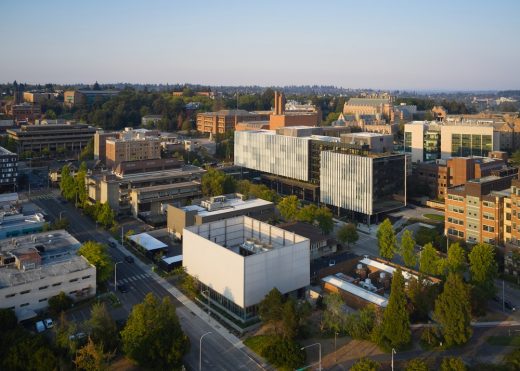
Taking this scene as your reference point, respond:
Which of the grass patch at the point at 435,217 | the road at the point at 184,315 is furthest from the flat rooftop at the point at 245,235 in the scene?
the grass patch at the point at 435,217

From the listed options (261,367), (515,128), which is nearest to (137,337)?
(261,367)

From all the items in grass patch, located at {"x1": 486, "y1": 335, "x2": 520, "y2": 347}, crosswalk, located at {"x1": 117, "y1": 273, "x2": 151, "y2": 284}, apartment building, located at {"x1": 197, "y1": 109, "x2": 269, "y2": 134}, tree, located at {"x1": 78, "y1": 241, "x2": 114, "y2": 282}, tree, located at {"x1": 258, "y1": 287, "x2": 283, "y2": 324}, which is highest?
apartment building, located at {"x1": 197, "y1": 109, "x2": 269, "y2": 134}

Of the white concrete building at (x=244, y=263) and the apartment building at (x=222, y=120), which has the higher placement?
the apartment building at (x=222, y=120)

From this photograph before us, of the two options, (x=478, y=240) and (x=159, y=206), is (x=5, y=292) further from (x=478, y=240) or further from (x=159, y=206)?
(x=478, y=240)

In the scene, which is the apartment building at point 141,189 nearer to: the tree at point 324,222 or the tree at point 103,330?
the tree at point 324,222

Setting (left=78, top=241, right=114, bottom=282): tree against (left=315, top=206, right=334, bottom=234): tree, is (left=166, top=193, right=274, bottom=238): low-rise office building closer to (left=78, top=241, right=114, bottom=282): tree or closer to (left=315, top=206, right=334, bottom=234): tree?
(left=315, top=206, right=334, bottom=234): tree

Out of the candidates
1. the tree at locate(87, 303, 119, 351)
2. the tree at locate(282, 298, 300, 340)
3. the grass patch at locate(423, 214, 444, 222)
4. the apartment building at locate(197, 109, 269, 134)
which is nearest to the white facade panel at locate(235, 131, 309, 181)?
the grass patch at locate(423, 214, 444, 222)
